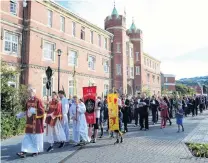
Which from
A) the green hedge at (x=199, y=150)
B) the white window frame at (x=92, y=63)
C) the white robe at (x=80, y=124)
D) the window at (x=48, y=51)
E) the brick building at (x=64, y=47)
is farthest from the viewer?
the white window frame at (x=92, y=63)

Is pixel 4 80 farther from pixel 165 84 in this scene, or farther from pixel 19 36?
pixel 165 84

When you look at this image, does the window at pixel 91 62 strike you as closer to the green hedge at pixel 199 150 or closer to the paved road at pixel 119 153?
the paved road at pixel 119 153

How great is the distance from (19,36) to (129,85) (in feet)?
83.4

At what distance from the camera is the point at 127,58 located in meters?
46.1

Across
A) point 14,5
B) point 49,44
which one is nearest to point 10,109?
point 14,5

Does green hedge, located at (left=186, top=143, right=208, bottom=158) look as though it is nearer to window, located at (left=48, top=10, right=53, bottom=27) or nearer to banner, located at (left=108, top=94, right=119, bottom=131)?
banner, located at (left=108, top=94, right=119, bottom=131)

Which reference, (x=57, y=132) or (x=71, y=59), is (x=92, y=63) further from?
(x=57, y=132)

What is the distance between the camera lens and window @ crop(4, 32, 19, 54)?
2345cm

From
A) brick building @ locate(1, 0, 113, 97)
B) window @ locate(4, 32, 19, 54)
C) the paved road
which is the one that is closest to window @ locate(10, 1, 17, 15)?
brick building @ locate(1, 0, 113, 97)

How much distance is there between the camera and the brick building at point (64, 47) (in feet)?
80.1

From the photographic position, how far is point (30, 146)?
850cm

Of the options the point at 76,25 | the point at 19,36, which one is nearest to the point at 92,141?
the point at 19,36

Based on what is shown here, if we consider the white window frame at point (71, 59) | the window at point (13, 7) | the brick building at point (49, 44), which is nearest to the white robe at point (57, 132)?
the brick building at point (49, 44)

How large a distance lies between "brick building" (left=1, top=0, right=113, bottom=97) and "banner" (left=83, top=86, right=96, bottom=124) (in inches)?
537
